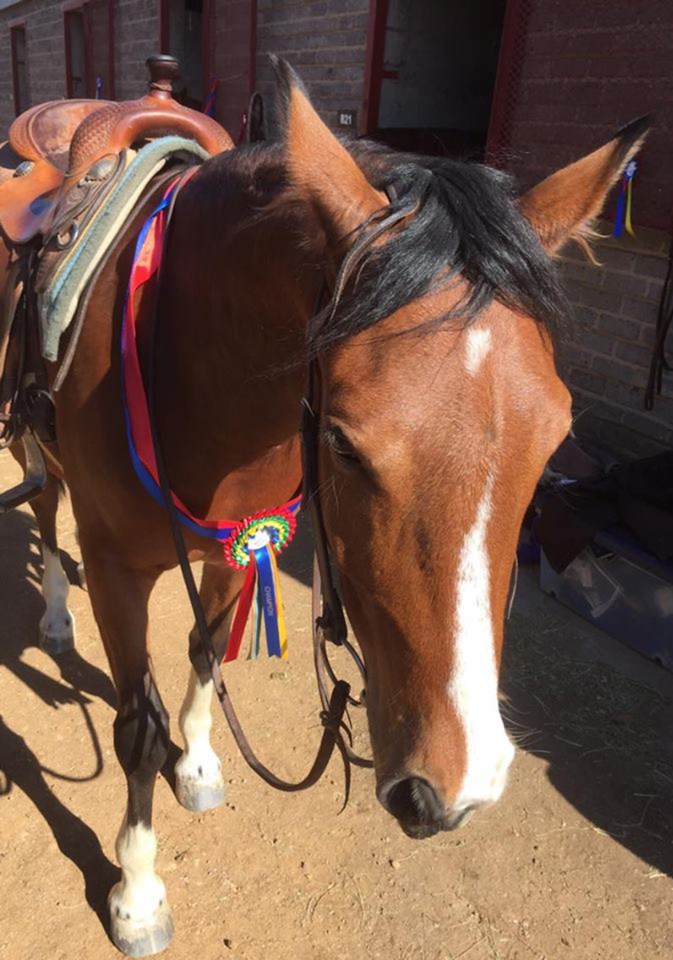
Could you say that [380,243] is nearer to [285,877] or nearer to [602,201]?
[602,201]

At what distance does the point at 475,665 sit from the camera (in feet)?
3.28

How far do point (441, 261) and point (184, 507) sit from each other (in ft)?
3.01

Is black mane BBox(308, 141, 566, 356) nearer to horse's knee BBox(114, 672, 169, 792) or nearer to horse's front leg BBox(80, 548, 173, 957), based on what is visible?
horse's front leg BBox(80, 548, 173, 957)

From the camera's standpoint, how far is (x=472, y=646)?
998 millimetres

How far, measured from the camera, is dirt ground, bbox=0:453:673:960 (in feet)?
6.45

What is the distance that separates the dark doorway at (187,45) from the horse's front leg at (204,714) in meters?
6.62

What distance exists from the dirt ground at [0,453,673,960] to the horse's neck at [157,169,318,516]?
44.7 inches

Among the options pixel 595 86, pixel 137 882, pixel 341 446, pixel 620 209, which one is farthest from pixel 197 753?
pixel 595 86

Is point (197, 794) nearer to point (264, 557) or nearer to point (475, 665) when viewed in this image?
point (264, 557)

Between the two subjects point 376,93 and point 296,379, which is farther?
point 376,93

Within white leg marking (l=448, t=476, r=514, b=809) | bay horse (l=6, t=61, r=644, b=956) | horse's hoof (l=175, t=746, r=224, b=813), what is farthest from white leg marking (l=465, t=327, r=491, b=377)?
horse's hoof (l=175, t=746, r=224, b=813)

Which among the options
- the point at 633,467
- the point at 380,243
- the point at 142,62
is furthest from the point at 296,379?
the point at 142,62

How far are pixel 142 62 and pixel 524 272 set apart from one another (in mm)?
8291

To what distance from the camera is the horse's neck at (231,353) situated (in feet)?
4.35
